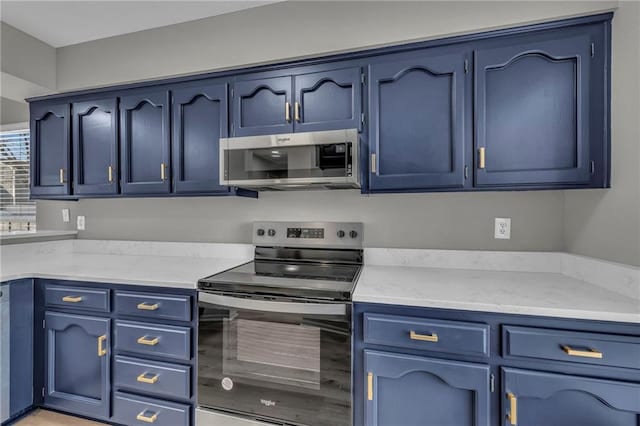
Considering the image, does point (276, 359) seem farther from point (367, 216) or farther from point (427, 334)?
point (367, 216)

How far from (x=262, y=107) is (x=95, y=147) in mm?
1356

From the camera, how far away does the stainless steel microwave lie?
1.62 meters

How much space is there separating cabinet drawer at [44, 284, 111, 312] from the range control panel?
3.01 feet

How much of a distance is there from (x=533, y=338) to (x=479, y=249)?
745 millimetres

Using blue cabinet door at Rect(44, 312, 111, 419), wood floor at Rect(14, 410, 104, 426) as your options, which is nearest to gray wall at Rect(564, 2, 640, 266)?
blue cabinet door at Rect(44, 312, 111, 419)

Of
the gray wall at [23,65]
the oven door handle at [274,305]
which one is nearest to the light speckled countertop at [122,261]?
the oven door handle at [274,305]

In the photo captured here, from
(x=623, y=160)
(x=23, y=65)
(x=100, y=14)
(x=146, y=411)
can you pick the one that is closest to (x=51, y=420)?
(x=146, y=411)

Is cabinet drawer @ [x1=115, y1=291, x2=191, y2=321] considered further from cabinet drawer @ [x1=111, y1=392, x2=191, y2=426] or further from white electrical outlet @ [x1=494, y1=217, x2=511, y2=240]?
white electrical outlet @ [x1=494, y1=217, x2=511, y2=240]

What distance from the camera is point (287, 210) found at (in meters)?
2.17

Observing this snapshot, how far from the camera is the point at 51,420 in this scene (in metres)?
1.80

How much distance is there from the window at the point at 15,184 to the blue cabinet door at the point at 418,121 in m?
3.15

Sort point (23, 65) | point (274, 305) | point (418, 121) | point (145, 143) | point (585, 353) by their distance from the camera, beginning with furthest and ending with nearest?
1. point (23, 65)
2. point (145, 143)
3. point (418, 121)
4. point (274, 305)
5. point (585, 353)

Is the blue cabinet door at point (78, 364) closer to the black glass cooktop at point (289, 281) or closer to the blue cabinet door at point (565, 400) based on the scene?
the black glass cooktop at point (289, 281)

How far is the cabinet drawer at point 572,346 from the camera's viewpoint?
1.09 metres
